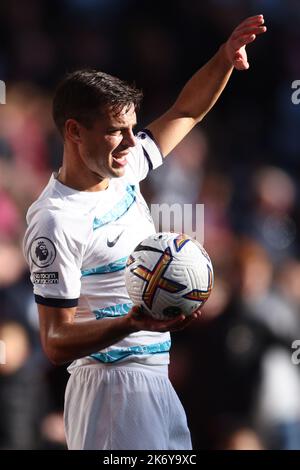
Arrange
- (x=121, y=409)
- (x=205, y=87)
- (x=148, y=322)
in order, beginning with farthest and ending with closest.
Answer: (x=205, y=87) < (x=121, y=409) < (x=148, y=322)

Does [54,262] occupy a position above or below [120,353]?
above

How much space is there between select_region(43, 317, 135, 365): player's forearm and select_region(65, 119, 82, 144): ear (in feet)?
2.37

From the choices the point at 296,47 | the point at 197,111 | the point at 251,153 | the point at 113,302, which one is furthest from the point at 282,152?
the point at 113,302

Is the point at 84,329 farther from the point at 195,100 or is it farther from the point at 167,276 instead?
the point at 195,100

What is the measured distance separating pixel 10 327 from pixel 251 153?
89.7 inches

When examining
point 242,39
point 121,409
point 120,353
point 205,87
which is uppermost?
point 242,39

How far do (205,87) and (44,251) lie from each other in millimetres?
1168

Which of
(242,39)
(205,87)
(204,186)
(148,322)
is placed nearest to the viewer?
(148,322)

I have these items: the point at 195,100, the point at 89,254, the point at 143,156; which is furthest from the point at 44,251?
the point at 195,100

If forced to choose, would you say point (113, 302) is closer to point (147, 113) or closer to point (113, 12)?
point (147, 113)

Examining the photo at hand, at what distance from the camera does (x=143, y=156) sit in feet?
12.5

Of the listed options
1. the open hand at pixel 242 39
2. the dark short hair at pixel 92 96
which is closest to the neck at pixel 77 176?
the dark short hair at pixel 92 96

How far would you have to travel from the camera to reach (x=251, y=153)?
654cm

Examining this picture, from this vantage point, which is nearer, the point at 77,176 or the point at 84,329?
the point at 84,329
